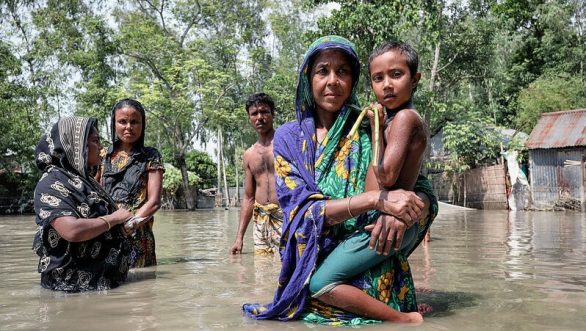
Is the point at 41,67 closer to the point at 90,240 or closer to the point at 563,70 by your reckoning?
the point at 563,70

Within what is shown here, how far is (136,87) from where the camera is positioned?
24.7m

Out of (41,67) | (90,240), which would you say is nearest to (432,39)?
(90,240)

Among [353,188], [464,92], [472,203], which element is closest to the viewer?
[353,188]

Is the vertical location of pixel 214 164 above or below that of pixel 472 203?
above

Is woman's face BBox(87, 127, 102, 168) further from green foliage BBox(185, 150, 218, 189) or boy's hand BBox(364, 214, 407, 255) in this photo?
green foliage BBox(185, 150, 218, 189)

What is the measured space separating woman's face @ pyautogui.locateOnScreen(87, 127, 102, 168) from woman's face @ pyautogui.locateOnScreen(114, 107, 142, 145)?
2.76 feet

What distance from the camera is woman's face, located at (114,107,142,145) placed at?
4.89 metres

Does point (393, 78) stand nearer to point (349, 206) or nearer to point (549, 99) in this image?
point (349, 206)

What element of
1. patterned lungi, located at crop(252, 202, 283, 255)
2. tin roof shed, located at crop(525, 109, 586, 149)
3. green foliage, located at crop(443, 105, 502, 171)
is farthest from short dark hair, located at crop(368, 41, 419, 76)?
green foliage, located at crop(443, 105, 502, 171)

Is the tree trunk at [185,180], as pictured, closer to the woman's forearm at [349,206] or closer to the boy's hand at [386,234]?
the woman's forearm at [349,206]

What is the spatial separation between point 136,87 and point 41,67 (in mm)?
7487

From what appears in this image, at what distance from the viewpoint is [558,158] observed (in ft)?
63.5

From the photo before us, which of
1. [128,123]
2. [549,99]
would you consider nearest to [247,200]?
[128,123]

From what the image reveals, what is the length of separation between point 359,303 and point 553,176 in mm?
19089
